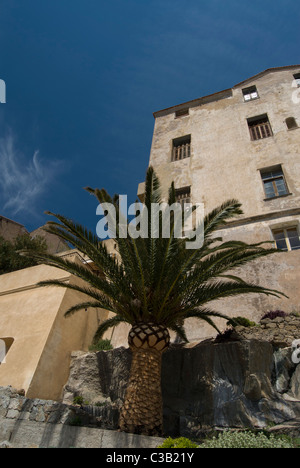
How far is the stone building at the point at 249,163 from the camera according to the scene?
12.2 metres

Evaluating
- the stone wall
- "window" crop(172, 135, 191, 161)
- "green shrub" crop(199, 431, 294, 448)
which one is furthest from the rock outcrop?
"window" crop(172, 135, 191, 161)

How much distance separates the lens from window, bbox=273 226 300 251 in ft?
42.3

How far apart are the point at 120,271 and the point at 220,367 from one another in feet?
12.5

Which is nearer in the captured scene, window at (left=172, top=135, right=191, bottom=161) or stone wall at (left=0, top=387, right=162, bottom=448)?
stone wall at (left=0, top=387, right=162, bottom=448)

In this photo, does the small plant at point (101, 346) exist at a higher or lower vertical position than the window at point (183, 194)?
lower

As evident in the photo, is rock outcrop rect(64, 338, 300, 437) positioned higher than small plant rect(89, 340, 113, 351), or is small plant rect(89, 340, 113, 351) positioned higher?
small plant rect(89, 340, 113, 351)

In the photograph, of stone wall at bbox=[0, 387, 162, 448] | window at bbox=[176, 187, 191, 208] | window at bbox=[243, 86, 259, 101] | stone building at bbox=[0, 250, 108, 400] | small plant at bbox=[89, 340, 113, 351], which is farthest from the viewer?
window at bbox=[243, 86, 259, 101]

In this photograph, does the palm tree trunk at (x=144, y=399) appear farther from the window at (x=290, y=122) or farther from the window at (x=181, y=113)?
the window at (x=181, y=113)

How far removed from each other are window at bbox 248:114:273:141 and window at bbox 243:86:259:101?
2080mm

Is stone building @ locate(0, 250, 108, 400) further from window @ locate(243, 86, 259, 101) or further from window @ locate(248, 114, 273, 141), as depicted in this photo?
window @ locate(243, 86, 259, 101)

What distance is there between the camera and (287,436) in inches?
221

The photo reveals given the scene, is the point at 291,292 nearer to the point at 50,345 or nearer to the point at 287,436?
the point at 287,436

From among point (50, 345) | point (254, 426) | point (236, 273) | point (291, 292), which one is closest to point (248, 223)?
point (236, 273)

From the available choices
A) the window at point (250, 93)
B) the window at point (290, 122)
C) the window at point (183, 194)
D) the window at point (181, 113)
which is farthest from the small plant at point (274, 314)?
the window at point (181, 113)
